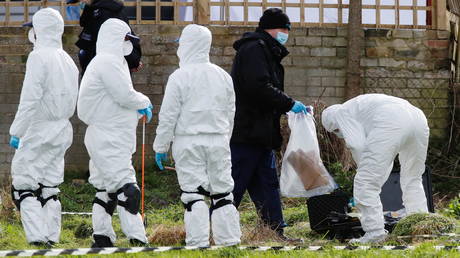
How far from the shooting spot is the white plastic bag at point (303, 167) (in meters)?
7.41

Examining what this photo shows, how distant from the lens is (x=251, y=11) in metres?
12.4

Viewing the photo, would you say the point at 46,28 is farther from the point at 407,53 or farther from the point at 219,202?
the point at 407,53

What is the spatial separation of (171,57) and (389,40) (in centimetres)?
298

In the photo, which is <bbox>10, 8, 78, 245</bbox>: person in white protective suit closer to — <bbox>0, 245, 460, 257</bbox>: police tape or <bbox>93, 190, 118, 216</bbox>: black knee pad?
<bbox>93, 190, 118, 216</bbox>: black knee pad

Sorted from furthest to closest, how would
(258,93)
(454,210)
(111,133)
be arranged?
(454,210)
(258,93)
(111,133)

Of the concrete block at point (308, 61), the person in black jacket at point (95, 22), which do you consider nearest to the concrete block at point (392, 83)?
the concrete block at point (308, 61)

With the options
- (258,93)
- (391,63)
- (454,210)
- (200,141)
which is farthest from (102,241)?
(391,63)

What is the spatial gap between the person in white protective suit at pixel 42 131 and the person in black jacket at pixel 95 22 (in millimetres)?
788

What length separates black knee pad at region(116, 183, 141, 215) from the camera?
659cm

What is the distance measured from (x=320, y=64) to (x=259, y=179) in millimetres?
5240

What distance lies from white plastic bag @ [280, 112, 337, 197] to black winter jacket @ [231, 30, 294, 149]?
0.56ft

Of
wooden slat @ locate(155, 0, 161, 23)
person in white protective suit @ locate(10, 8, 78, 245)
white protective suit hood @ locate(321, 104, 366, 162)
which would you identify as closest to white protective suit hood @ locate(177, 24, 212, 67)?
person in white protective suit @ locate(10, 8, 78, 245)

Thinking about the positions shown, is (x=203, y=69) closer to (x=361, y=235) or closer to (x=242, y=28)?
(x=361, y=235)

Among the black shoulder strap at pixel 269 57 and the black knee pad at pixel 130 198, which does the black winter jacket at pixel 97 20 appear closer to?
the black shoulder strap at pixel 269 57
